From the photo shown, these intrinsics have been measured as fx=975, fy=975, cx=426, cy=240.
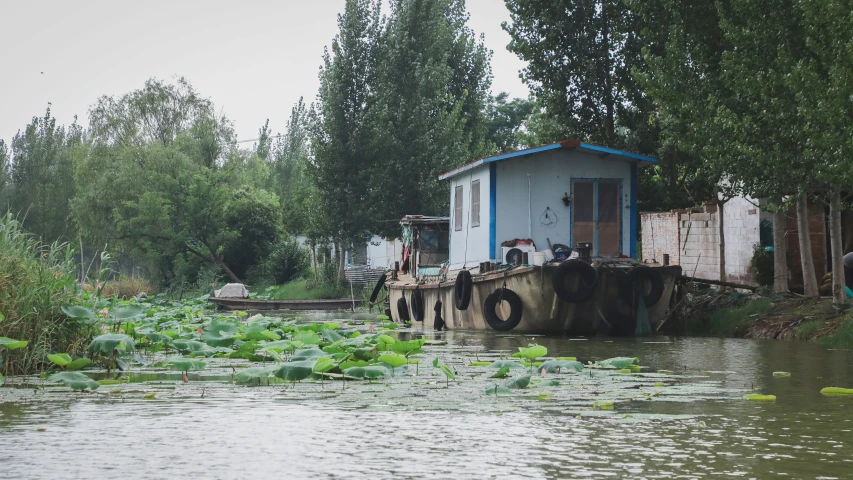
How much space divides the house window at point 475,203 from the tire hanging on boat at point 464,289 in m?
1.39

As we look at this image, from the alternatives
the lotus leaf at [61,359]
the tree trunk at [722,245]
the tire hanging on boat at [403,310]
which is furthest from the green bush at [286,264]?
the lotus leaf at [61,359]

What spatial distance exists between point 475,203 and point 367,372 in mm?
12007

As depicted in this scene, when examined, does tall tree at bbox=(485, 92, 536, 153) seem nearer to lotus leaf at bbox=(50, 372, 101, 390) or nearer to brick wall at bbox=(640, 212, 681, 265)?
brick wall at bbox=(640, 212, 681, 265)

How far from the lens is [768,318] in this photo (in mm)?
15773

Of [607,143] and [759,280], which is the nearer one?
[759,280]

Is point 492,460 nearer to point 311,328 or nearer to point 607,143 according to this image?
point 311,328

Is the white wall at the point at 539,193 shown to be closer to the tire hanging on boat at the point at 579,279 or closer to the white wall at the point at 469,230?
the white wall at the point at 469,230

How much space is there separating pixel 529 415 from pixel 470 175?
1417cm

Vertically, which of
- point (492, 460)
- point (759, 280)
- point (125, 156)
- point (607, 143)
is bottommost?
point (492, 460)

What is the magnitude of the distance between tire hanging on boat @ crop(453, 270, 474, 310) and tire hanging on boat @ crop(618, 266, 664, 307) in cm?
301

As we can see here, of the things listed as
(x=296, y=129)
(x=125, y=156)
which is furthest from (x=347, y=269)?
(x=296, y=129)

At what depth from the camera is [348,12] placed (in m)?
37.7

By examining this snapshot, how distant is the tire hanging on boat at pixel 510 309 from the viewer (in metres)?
16.8

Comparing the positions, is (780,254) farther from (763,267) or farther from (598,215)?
(598,215)
